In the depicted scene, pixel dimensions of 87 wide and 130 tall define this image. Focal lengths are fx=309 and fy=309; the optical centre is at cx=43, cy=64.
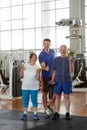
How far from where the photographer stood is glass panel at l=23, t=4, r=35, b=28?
49.3ft

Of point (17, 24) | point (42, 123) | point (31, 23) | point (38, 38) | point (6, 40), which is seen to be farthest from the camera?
point (6, 40)

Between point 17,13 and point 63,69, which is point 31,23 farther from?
point 63,69

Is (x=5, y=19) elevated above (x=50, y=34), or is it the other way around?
Result: (x=5, y=19)

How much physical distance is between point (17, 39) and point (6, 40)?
74 centimetres

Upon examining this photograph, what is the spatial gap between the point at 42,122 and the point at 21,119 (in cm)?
46

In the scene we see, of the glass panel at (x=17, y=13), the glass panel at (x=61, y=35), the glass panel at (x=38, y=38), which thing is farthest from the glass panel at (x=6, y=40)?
the glass panel at (x=61, y=35)

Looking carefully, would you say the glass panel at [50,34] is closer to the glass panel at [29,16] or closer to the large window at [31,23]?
the large window at [31,23]

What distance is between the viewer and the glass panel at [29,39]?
1498 centimetres

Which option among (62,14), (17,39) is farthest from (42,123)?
A: (17,39)

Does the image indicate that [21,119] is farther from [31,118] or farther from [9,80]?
[9,80]

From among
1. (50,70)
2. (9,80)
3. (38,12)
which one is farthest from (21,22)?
(50,70)

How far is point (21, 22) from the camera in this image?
607 inches

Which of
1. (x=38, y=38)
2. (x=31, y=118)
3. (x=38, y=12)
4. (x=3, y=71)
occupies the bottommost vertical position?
(x=31, y=118)

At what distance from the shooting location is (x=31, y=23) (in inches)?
594
